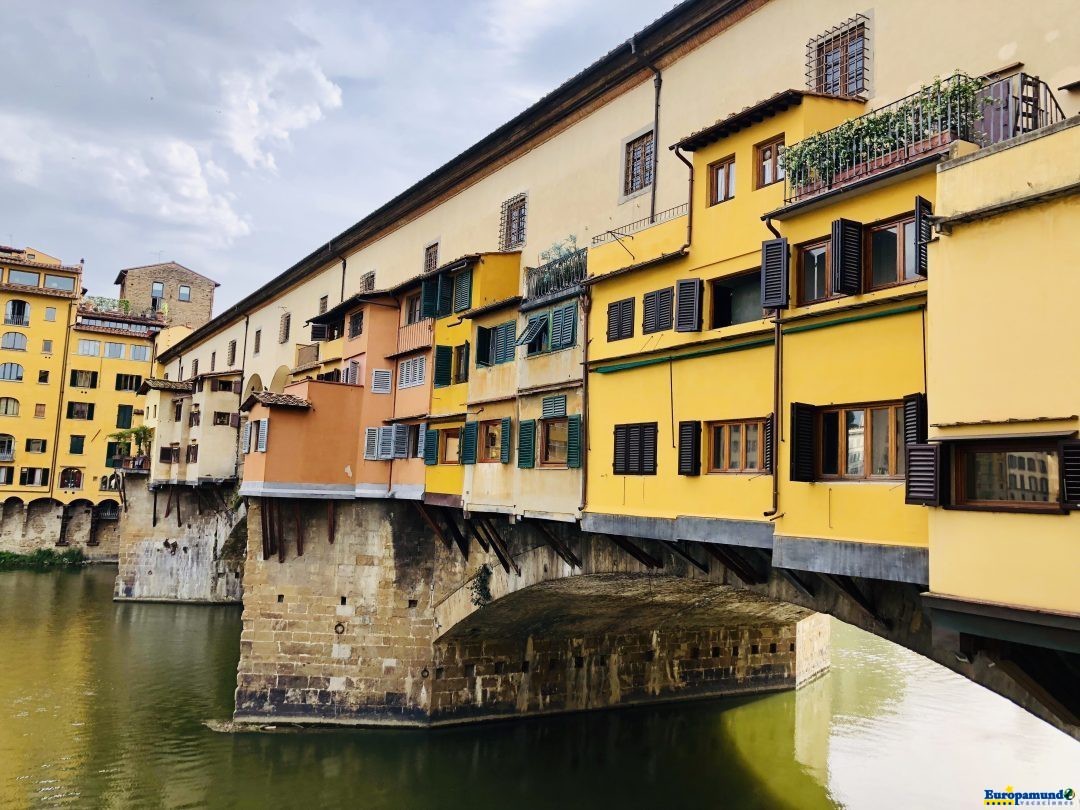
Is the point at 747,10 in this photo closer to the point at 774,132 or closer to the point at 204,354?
the point at 774,132

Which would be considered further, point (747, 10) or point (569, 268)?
point (569, 268)

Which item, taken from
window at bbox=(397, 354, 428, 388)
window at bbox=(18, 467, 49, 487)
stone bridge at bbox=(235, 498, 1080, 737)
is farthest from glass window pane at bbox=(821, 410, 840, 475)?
window at bbox=(18, 467, 49, 487)

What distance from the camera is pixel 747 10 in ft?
48.5

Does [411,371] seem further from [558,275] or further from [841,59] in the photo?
[841,59]

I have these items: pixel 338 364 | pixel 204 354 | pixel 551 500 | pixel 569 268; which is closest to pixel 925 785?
pixel 551 500

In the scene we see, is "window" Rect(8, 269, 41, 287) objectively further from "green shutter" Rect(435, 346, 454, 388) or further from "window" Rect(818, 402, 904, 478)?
"window" Rect(818, 402, 904, 478)

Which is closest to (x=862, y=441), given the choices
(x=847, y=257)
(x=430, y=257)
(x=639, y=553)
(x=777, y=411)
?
(x=777, y=411)

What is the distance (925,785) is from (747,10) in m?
17.7

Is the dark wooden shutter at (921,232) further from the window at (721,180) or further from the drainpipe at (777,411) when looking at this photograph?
the window at (721,180)

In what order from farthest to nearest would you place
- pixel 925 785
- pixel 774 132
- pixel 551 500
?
pixel 925 785 → pixel 551 500 → pixel 774 132

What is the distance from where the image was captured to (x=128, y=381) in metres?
62.1

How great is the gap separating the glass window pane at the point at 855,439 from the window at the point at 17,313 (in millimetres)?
61431

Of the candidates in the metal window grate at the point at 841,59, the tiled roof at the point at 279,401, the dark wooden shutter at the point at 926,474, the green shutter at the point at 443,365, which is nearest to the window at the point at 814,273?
the dark wooden shutter at the point at 926,474

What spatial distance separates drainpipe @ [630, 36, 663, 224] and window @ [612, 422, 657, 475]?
463cm
